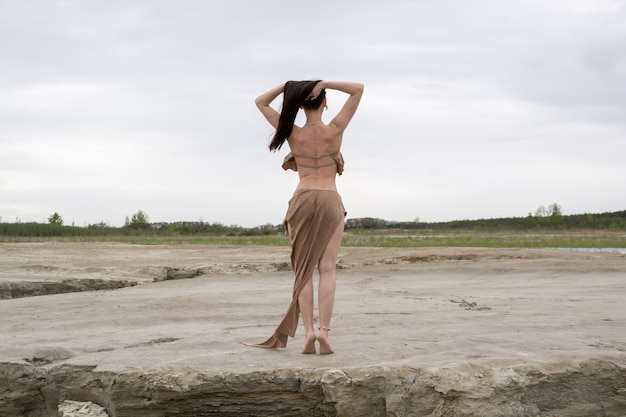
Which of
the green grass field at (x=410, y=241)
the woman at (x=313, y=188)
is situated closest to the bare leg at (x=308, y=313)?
the woman at (x=313, y=188)

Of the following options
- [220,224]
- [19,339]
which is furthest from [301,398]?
[220,224]

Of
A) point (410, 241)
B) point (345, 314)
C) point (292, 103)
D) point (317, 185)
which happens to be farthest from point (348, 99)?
point (410, 241)

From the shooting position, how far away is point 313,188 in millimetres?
5492

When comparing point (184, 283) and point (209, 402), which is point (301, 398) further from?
point (184, 283)

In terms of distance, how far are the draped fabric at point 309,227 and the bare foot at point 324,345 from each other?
10.9 inches

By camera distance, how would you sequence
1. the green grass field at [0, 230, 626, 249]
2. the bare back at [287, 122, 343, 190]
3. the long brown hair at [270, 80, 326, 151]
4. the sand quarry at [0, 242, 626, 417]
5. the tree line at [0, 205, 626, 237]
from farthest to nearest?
the tree line at [0, 205, 626, 237] → the green grass field at [0, 230, 626, 249] → the bare back at [287, 122, 343, 190] → the long brown hair at [270, 80, 326, 151] → the sand quarry at [0, 242, 626, 417]

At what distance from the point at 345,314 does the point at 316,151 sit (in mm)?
2959

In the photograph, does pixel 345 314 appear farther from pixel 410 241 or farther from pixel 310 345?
pixel 410 241

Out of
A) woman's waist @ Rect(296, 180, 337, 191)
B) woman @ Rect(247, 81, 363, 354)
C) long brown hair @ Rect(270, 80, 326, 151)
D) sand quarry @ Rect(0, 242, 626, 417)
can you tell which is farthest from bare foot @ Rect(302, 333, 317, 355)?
long brown hair @ Rect(270, 80, 326, 151)

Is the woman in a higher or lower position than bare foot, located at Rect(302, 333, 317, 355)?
higher

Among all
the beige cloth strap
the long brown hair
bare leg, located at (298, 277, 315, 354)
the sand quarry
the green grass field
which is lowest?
the sand quarry

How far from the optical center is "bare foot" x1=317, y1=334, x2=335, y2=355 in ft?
17.6

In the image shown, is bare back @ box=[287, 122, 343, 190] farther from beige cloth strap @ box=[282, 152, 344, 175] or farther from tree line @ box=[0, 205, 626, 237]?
tree line @ box=[0, 205, 626, 237]

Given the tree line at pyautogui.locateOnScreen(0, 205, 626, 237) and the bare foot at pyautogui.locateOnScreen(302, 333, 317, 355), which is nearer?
the bare foot at pyautogui.locateOnScreen(302, 333, 317, 355)
